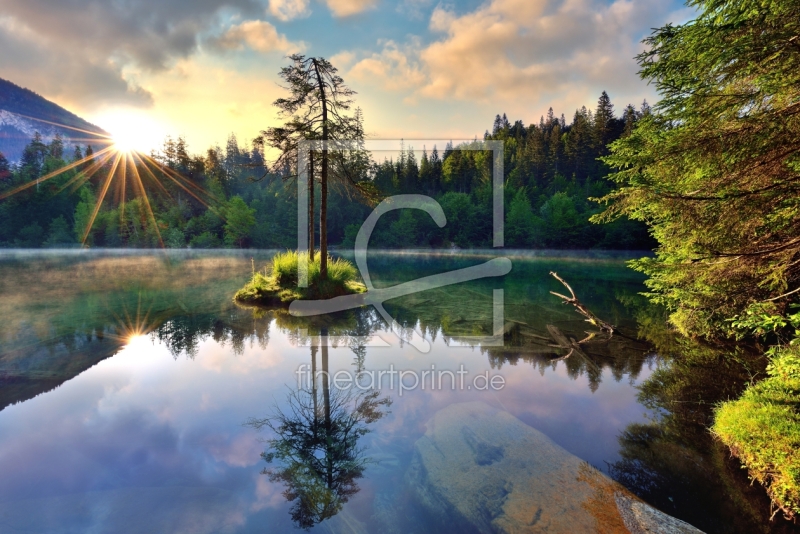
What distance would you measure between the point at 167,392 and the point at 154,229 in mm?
79510

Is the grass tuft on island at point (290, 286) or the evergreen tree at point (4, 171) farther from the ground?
the evergreen tree at point (4, 171)

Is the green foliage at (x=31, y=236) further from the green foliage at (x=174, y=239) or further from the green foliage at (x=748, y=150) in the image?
the green foliage at (x=748, y=150)

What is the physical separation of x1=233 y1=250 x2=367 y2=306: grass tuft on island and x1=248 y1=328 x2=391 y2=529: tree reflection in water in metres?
10.2

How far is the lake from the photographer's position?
491 cm

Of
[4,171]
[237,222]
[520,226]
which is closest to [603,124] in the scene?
[520,226]

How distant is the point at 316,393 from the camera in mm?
8492

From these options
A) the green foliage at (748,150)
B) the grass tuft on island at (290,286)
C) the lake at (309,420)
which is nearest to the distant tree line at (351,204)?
the grass tuft on island at (290,286)

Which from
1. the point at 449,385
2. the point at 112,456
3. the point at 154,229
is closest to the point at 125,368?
the point at 112,456

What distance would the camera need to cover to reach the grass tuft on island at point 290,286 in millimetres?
18875

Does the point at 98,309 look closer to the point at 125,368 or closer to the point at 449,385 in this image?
the point at 125,368

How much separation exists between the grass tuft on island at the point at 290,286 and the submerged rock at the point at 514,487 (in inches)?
520

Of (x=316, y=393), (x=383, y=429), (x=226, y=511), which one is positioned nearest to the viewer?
(x=226, y=511)

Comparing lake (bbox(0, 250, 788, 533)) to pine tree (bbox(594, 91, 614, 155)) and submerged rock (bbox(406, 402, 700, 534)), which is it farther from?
pine tree (bbox(594, 91, 614, 155))

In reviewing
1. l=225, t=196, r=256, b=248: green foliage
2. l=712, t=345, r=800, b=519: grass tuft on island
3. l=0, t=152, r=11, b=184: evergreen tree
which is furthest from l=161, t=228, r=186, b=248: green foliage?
l=712, t=345, r=800, b=519: grass tuft on island
